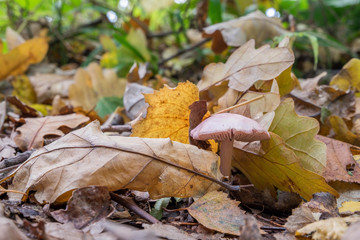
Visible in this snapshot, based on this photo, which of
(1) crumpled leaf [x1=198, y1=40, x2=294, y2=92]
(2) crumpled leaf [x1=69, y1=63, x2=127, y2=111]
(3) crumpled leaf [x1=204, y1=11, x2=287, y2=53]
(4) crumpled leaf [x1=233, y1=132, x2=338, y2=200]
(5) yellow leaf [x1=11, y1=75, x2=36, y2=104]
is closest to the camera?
(4) crumpled leaf [x1=233, y1=132, x2=338, y2=200]

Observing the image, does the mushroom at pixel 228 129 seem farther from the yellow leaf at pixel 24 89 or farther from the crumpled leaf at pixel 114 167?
the yellow leaf at pixel 24 89

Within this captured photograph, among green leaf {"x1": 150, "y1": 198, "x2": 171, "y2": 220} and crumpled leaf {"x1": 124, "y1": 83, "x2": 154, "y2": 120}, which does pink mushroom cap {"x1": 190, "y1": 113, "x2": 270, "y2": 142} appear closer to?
green leaf {"x1": 150, "y1": 198, "x2": 171, "y2": 220}

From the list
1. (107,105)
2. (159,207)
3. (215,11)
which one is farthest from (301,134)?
(215,11)

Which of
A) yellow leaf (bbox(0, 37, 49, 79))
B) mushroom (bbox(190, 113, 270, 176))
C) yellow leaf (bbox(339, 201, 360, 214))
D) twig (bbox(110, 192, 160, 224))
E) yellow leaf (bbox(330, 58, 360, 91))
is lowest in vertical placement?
yellow leaf (bbox(339, 201, 360, 214))

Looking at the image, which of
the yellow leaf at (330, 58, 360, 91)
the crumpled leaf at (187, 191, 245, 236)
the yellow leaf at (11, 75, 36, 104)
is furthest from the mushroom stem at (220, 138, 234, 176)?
the yellow leaf at (11, 75, 36, 104)

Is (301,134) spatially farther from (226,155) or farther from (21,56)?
(21,56)

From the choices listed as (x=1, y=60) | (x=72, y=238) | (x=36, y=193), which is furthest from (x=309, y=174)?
(x=1, y=60)

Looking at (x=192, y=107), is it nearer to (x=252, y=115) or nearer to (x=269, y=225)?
(x=252, y=115)
